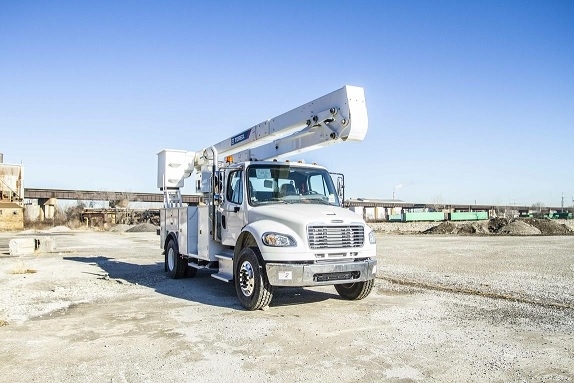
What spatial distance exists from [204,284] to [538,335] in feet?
24.8

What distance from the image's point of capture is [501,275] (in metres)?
12.7

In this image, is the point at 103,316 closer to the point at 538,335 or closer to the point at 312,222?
the point at 312,222

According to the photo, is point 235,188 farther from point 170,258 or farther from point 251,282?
point 170,258

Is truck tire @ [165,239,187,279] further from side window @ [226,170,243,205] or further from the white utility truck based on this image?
side window @ [226,170,243,205]

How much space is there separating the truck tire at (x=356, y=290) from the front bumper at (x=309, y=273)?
906 millimetres

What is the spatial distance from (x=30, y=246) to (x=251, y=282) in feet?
52.5

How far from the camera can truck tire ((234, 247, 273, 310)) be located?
7836 mm

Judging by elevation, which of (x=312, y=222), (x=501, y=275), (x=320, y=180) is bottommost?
(x=501, y=275)

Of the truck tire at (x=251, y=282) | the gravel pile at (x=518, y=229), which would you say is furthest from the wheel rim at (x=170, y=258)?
the gravel pile at (x=518, y=229)

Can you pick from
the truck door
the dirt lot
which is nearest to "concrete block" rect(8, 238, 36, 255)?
the dirt lot

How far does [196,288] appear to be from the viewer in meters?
10.7

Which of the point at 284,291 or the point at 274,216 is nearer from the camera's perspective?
the point at 274,216

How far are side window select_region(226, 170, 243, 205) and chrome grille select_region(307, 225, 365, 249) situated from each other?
6.46 feet

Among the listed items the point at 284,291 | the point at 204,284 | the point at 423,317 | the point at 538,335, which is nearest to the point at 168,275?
the point at 204,284
